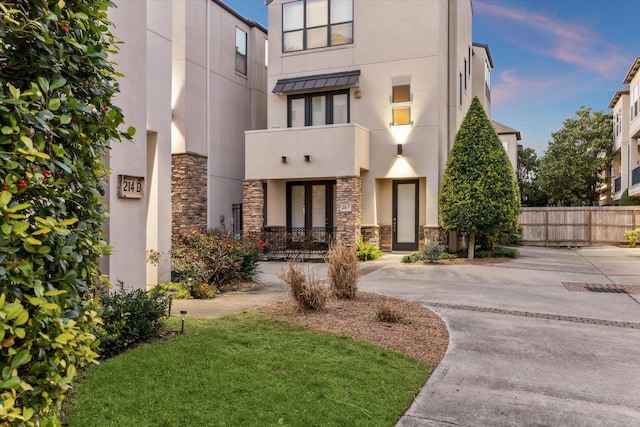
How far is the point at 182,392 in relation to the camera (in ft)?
12.7

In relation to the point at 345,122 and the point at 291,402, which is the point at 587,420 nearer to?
the point at 291,402

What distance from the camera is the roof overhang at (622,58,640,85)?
24000 millimetres

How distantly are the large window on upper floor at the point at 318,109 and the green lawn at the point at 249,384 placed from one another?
42.6ft

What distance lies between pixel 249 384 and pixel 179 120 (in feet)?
43.8

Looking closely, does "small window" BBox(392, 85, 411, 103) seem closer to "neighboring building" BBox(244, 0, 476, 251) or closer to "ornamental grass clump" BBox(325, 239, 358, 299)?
"neighboring building" BBox(244, 0, 476, 251)

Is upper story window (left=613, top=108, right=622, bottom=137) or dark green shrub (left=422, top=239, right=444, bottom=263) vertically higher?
upper story window (left=613, top=108, right=622, bottom=137)

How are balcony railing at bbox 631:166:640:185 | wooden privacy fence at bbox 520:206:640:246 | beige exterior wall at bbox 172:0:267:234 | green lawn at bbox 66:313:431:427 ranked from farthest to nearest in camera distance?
balcony railing at bbox 631:166:640:185 < wooden privacy fence at bbox 520:206:640:246 < beige exterior wall at bbox 172:0:267:234 < green lawn at bbox 66:313:431:427

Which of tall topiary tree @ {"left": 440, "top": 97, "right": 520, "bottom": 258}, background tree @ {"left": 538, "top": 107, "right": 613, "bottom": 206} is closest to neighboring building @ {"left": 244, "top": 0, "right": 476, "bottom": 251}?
tall topiary tree @ {"left": 440, "top": 97, "right": 520, "bottom": 258}

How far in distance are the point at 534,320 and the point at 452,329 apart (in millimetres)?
1531

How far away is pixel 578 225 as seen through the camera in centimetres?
2208

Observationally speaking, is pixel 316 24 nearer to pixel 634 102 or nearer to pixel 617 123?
pixel 634 102

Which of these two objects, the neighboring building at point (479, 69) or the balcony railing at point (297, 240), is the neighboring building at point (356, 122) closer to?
the balcony railing at point (297, 240)

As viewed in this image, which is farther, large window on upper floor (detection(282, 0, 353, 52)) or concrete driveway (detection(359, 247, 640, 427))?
large window on upper floor (detection(282, 0, 353, 52))

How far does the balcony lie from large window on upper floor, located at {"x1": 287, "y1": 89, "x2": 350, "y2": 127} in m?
1.38
